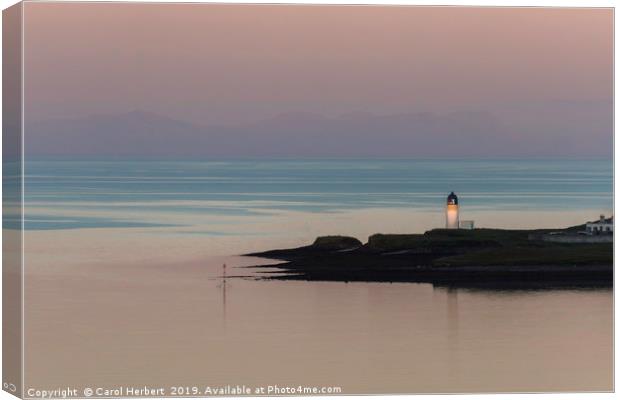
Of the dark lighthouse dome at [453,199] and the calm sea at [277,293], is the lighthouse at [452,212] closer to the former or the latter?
the dark lighthouse dome at [453,199]

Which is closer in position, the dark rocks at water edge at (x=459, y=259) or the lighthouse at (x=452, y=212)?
the lighthouse at (x=452, y=212)

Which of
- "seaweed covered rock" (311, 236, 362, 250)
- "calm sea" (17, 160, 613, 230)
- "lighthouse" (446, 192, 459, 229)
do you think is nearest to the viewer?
"calm sea" (17, 160, 613, 230)

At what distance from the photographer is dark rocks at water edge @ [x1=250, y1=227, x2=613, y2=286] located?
76.0 feet

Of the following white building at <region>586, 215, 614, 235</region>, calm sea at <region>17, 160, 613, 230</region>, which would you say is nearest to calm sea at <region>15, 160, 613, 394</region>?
calm sea at <region>17, 160, 613, 230</region>

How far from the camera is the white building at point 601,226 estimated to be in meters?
23.1

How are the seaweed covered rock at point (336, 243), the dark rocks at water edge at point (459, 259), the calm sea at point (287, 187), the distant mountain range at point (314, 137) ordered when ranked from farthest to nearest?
the dark rocks at water edge at point (459, 259), the seaweed covered rock at point (336, 243), the distant mountain range at point (314, 137), the calm sea at point (287, 187)

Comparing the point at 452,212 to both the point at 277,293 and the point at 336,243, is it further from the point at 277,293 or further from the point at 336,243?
the point at 277,293

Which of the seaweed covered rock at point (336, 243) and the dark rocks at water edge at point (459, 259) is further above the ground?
the seaweed covered rock at point (336, 243)

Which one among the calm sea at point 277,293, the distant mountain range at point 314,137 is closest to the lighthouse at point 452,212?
the calm sea at point 277,293

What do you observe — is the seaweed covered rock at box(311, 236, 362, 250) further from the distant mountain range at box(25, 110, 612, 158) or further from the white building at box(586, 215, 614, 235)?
the white building at box(586, 215, 614, 235)

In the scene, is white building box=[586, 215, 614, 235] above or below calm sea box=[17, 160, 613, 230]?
below

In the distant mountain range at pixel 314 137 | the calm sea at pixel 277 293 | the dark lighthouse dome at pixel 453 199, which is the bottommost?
the calm sea at pixel 277 293

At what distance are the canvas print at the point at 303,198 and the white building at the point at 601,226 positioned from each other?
3 cm

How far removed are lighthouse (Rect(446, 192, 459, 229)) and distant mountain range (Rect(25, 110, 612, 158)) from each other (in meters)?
0.63
